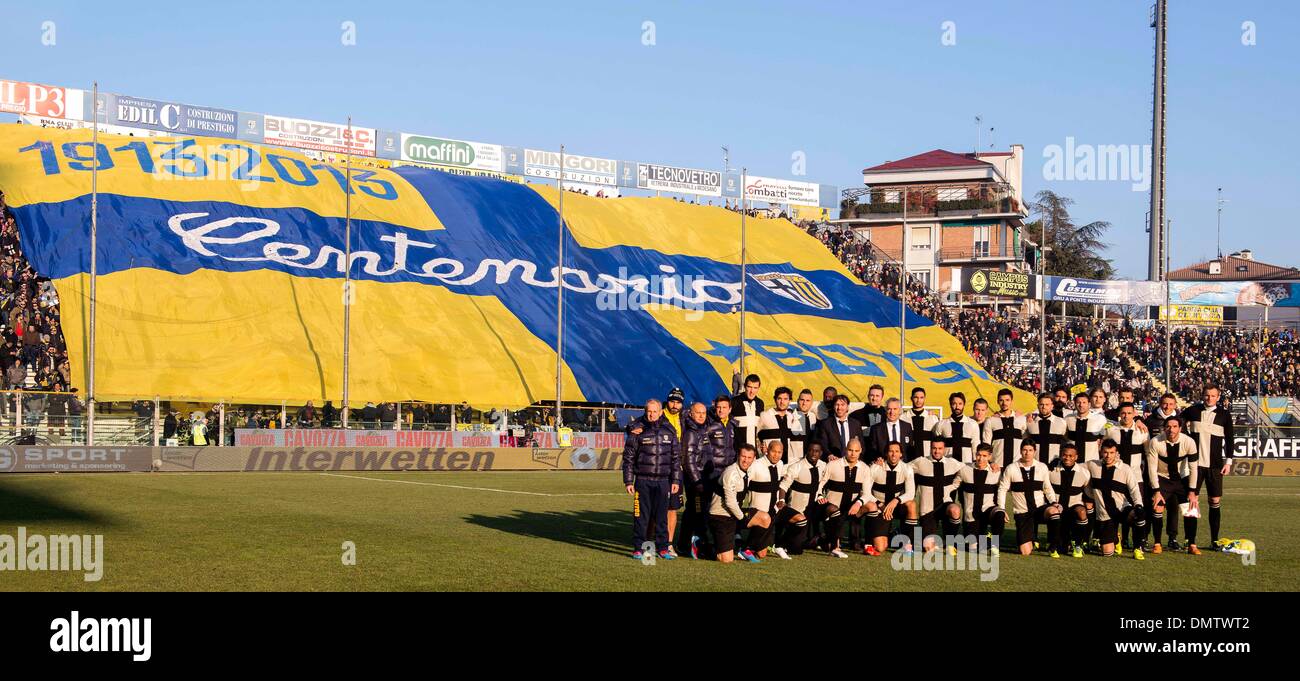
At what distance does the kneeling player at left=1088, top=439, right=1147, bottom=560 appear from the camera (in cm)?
1750

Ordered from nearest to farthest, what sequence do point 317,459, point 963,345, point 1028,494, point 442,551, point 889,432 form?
point 442,551 → point 1028,494 → point 889,432 → point 317,459 → point 963,345

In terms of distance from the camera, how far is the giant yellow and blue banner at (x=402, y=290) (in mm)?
45219

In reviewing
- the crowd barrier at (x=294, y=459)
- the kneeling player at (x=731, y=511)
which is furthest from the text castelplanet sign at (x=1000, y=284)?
the kneeling player at (x=731, y=511)

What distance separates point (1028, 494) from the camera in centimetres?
1738

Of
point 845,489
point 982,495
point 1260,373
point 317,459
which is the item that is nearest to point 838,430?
point 845,489

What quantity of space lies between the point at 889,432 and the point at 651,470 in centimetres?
397

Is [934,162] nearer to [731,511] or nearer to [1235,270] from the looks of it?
[1235,270]

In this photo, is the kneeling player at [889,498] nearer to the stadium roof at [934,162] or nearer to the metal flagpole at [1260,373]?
the metal flagpole at [1260,373]

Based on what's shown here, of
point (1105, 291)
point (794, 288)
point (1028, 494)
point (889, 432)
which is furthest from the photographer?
point (1105, 291)

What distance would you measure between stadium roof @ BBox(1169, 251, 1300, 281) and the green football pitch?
9208 centimetres

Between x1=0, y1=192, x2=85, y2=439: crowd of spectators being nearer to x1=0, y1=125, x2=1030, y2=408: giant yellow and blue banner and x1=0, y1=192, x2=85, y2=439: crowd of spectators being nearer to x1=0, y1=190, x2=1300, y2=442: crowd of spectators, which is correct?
x1=0, y1=190, x2=1300, y2=442: crowd of spectators

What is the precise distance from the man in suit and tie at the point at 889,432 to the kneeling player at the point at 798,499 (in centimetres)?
138
